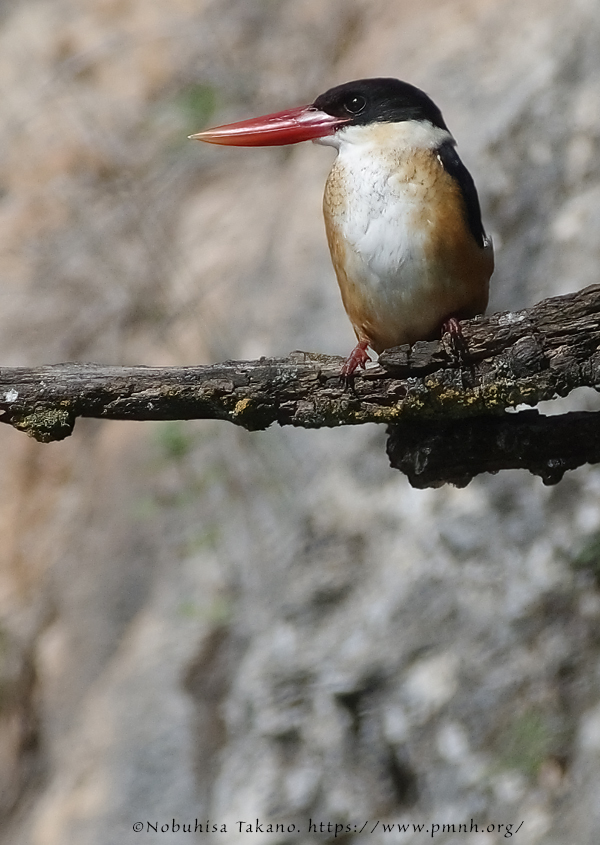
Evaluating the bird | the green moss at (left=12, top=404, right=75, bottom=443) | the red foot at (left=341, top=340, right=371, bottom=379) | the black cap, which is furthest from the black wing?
the green moss at (left=12, top=404, right=75, bottom=443)

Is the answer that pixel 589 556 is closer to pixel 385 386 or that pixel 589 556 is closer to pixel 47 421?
pixel 385 386

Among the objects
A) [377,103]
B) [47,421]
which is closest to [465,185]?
[377,103]

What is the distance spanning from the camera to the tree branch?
82.7 inches

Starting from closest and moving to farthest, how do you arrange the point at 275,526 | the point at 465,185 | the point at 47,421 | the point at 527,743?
the point at 47,421 → the point at 465,185 → the point at 527,743 → the point at 275,526

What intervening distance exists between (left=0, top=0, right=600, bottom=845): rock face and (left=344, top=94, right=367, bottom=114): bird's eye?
1.75m

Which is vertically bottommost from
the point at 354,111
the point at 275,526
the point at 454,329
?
the point at 275,526

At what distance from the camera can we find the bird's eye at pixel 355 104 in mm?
2688

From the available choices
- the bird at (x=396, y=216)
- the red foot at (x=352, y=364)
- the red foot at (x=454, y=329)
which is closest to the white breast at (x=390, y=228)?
the bird at (x=396, y=216)

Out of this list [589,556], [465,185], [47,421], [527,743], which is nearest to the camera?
[47,421]

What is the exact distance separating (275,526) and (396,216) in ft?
7.28

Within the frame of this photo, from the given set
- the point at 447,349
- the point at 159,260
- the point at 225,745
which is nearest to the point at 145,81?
the point at 159,260

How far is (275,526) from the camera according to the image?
4.35m

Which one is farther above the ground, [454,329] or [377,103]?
[377,103]

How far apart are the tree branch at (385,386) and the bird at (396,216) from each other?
109 mm
